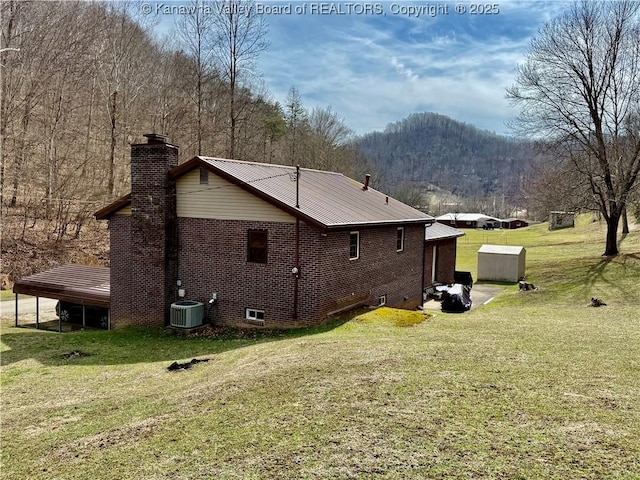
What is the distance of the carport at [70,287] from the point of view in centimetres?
1845

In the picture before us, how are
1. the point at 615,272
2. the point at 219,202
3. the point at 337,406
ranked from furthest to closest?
the point at 615,272 < the point at 219,202 < the point at 337,406

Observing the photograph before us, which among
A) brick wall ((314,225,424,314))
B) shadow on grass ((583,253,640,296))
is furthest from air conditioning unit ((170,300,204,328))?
shadow on grass ((583,253,640,296))

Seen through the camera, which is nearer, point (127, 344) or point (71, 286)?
point (127, 344)

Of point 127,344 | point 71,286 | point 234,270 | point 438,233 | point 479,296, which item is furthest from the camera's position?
point 438,233

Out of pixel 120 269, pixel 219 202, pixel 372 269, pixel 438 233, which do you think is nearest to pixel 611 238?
pixel 438 233

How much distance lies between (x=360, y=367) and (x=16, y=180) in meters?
29.9

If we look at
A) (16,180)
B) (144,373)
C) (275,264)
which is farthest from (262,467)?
(16,180)

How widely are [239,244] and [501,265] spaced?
19456 mm

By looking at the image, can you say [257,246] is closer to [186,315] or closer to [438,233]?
[186,315]

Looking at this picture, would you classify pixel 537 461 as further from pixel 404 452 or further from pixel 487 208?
pixel 487 208

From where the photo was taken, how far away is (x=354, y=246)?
16859 mm

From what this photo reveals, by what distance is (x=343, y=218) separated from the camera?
16.0 m

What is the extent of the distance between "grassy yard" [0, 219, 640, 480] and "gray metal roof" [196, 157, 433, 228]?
11.5 ft

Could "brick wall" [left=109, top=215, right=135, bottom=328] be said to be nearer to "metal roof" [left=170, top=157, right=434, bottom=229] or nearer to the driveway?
"metal roof" [left=170, top=157, right=434, bottom=229]
